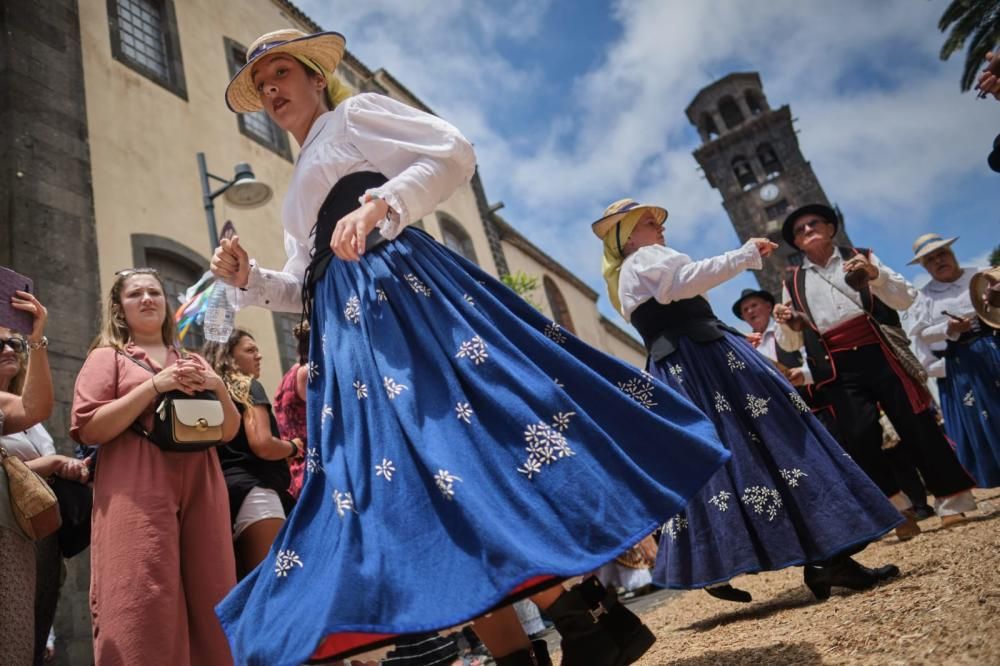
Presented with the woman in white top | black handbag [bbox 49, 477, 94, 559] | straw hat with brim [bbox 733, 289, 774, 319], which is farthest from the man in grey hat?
the woman in white top

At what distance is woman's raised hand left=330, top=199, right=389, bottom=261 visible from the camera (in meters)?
1.91

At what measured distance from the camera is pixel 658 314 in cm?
351

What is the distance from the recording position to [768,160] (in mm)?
49156

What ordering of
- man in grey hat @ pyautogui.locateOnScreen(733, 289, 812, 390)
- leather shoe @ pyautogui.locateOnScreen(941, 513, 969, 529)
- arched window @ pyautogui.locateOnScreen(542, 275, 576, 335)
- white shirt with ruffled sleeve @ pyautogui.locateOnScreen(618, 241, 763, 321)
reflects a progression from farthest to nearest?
1. arched window @ pyautogui.locateOnScreen(542, 275, 576, 335)
2. man in grey hat @ pyautogui.locateOnScreen(733, 289, 812, 390)
3. leather shoe @ pyautogui.locateOnScreen(941, 513, 969, 529)
4. white shirt with ruffled sleeve @ pyautogui.locateOnScreen(618, 241, 763, 321)

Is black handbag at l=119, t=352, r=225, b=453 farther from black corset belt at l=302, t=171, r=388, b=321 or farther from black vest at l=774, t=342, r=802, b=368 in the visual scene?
black vest at l=774, t=342, r=802, b=368

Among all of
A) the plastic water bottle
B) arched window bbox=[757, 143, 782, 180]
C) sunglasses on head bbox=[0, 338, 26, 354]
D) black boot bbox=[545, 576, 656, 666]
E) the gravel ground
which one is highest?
arched window bbox=[757, 143, 782, 180]

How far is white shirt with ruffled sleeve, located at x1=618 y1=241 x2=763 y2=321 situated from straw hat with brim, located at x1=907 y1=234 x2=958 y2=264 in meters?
3.43

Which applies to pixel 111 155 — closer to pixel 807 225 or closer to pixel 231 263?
pixel 231 263

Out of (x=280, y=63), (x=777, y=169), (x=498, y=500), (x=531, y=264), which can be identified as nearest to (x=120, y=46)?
(x=280, y=63)

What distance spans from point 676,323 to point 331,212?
75.7 inches

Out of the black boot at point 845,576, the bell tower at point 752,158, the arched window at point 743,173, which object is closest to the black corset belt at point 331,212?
the black boot at point 845,576

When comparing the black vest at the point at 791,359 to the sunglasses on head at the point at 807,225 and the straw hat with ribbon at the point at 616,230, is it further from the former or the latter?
the straw hat with ribbon at the point at 616,230

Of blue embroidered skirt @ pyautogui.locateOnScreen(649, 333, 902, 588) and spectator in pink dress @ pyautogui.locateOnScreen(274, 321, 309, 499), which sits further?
spectator in pink dress @ pyautogui.locateOnScreen(274, 321, 309, 499)

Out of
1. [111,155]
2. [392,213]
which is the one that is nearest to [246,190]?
[111,155]
